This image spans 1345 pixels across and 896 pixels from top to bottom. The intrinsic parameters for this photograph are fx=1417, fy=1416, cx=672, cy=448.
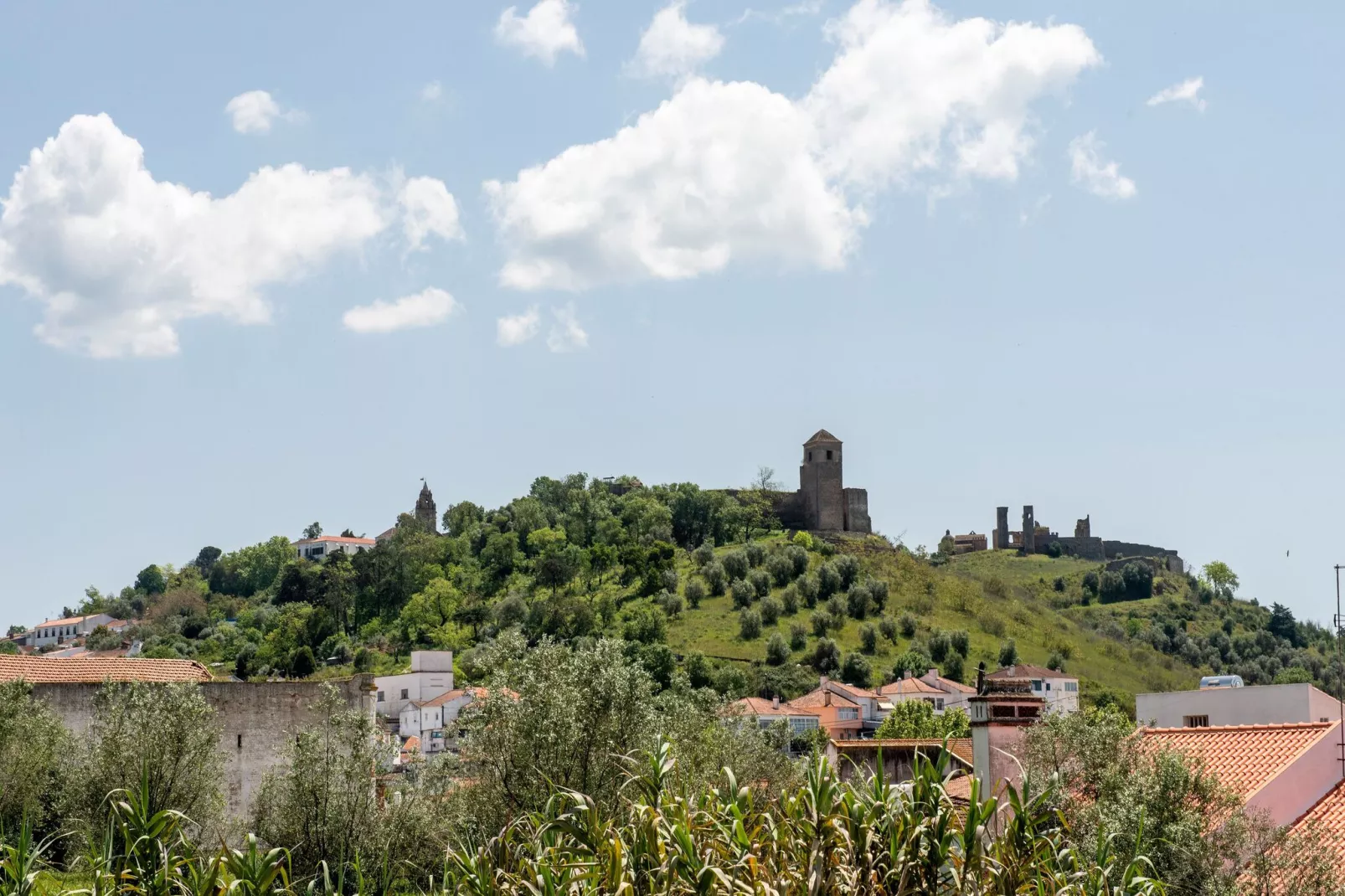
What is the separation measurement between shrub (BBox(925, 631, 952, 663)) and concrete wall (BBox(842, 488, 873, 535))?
140 feet

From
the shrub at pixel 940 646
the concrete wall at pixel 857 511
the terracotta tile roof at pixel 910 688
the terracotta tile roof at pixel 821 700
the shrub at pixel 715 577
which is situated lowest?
the terracotta tile roof at pixel 821 700

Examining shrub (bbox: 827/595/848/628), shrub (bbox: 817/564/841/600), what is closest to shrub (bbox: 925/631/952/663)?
shrub (bbox: 827/595/848/628)

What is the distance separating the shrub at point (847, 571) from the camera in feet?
357

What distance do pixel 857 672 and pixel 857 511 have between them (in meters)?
50.0

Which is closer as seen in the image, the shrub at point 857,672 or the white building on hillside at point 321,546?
the shrub at point 857,672

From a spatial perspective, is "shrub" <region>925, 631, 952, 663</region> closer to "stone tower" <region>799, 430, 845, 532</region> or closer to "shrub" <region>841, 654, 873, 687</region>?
"shrub" <region>841, 654, 873, 687</region>

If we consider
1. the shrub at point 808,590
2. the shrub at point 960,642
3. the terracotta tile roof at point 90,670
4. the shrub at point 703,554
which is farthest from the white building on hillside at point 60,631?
the terracotta tile roof at point 90,670

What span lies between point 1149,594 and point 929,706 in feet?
276

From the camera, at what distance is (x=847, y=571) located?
10950cm

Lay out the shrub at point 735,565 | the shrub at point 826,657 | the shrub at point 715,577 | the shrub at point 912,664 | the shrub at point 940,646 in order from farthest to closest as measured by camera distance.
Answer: the shrub at point 735,565 → the shrub at point 715,577 → the shrub at point 940,646 → the shrub at point 826,657 → the shrub at point 912,664

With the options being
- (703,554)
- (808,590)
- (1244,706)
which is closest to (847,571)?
(808,590)

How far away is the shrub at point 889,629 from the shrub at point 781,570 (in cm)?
1162

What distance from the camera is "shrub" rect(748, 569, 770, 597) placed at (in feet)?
349

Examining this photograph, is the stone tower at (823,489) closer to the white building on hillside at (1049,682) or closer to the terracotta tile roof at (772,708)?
the white building on hillside at (1049,682)
